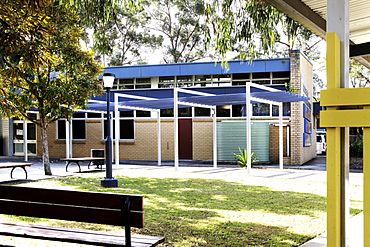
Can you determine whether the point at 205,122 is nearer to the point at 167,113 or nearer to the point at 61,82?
the point at 167,113

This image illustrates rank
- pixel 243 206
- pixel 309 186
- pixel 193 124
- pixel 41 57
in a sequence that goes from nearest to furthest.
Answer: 1. pixel 41 57
2. pixel 243 206
3. pixel 309 186
4. pixel 193 124

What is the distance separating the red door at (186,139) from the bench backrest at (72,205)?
18.8m

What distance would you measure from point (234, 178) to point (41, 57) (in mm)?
8597

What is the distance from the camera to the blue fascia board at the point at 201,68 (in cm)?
2130

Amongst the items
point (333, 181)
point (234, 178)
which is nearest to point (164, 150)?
point (234, 178)

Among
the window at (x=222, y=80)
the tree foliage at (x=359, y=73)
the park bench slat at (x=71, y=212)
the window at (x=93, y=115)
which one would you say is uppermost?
the tree foliage at (x=359, y=73)

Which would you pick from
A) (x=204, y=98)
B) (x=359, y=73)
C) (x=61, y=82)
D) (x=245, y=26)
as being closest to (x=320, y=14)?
(x=245, y=26)

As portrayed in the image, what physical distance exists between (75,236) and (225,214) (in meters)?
4.06

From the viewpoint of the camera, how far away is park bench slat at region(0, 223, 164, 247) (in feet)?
13.7

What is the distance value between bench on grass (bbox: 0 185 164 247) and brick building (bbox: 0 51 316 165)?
17.1 m

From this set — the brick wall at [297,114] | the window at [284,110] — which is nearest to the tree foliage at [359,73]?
the window at [284,110]

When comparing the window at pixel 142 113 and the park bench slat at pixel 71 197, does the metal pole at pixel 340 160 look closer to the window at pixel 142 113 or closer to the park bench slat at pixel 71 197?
the park bench slat at pixel 71 197

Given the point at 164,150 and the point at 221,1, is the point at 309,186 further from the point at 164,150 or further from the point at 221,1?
the point at 164,150

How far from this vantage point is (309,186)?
12.3 metres
